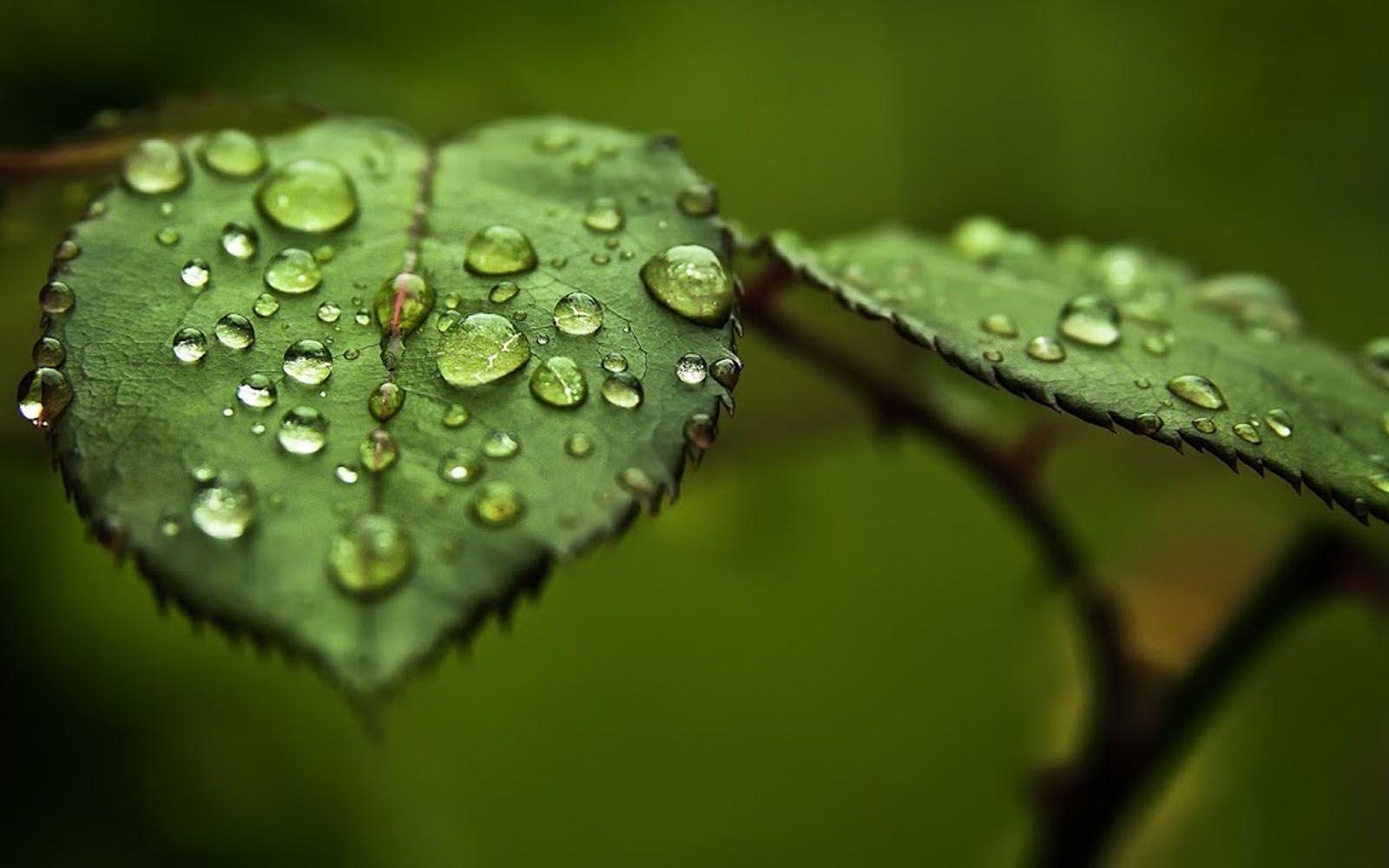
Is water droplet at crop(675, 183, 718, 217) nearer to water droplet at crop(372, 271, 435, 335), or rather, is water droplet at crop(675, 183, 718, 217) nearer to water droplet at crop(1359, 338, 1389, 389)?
water droplet at crop(372, 271, 435, 335)

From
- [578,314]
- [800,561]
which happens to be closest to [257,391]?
[578,314]

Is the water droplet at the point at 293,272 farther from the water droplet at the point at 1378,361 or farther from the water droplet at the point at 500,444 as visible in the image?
Result: the water droplet at the point at 1378,361

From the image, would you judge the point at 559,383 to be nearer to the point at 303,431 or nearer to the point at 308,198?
the point at 303,431

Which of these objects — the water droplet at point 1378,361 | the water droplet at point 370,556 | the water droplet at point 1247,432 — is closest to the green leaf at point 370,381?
the water droplet at point 370,556

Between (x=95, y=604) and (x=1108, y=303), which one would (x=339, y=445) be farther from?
(x=95, y=604)

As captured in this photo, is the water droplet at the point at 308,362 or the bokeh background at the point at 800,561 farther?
the bokeh background at the point at 800,561

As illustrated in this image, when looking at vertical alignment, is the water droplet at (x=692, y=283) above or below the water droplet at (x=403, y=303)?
above

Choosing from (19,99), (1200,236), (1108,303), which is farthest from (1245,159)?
(19,99)
